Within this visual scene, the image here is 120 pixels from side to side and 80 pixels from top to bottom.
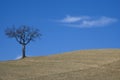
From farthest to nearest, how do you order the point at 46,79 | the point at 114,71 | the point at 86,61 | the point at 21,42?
the point at 21,42 → the point at 86,61 → the point at 114,71 → the point at 46,79

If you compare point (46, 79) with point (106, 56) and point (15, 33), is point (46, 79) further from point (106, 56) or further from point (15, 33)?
point (15, 33)

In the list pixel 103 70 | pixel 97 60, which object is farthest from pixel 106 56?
pixel 103 70

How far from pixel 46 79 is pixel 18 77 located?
4.29 metres

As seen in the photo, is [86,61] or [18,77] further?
[86,61]

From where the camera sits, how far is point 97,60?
64000 millimetres

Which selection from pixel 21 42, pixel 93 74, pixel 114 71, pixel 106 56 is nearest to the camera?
pixel 93 74

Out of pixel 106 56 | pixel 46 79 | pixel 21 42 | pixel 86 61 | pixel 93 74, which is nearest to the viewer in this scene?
pixel 46 79

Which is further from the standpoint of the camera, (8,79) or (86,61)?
(86,61)

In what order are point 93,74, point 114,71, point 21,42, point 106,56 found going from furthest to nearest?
point 21,42
point 106,56
point 114,71
point 93,74

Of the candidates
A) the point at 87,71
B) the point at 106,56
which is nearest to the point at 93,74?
the point at 87,71

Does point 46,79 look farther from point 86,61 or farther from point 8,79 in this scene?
point 86,61

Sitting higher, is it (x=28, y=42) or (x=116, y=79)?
(x=28, y=42)

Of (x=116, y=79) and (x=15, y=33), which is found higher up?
(x=15, y=33)

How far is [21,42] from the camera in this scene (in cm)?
8550
